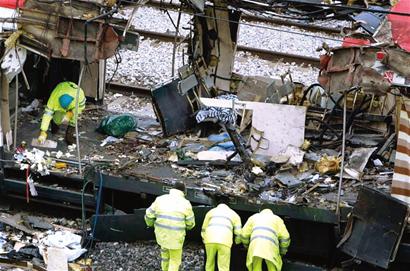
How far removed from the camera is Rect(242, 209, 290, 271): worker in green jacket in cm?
1059

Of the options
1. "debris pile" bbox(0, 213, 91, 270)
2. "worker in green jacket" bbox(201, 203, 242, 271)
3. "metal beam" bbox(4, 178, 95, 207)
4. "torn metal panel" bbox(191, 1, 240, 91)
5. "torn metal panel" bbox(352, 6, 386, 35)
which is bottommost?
"debris pile" bbox(0, 213, 91, 270)

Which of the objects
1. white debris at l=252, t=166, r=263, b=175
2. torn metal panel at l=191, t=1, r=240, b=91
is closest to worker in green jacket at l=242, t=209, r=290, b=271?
white debris at l=252, t=166, r=263, b=175

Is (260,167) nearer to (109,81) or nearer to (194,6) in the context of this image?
(194,6)

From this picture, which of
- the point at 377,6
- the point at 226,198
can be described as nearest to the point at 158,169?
the point at 226,198

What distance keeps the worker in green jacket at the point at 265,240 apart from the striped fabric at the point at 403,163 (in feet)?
6.96

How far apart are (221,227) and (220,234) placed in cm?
10

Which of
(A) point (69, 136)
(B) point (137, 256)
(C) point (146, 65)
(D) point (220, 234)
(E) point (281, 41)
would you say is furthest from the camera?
(E) point (281, 41)

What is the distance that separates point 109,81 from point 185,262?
25.0 feet

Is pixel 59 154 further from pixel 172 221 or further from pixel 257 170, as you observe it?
pixel 172 221

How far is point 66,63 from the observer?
51.3ft

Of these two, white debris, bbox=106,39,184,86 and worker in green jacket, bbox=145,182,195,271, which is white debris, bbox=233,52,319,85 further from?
worker in green jacket, bbox=145,182,195,271

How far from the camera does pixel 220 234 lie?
1077 centimetres

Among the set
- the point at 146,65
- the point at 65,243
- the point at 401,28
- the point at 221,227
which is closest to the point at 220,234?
the point at 221,227

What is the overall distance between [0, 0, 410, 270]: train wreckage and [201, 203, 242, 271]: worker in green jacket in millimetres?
1130
